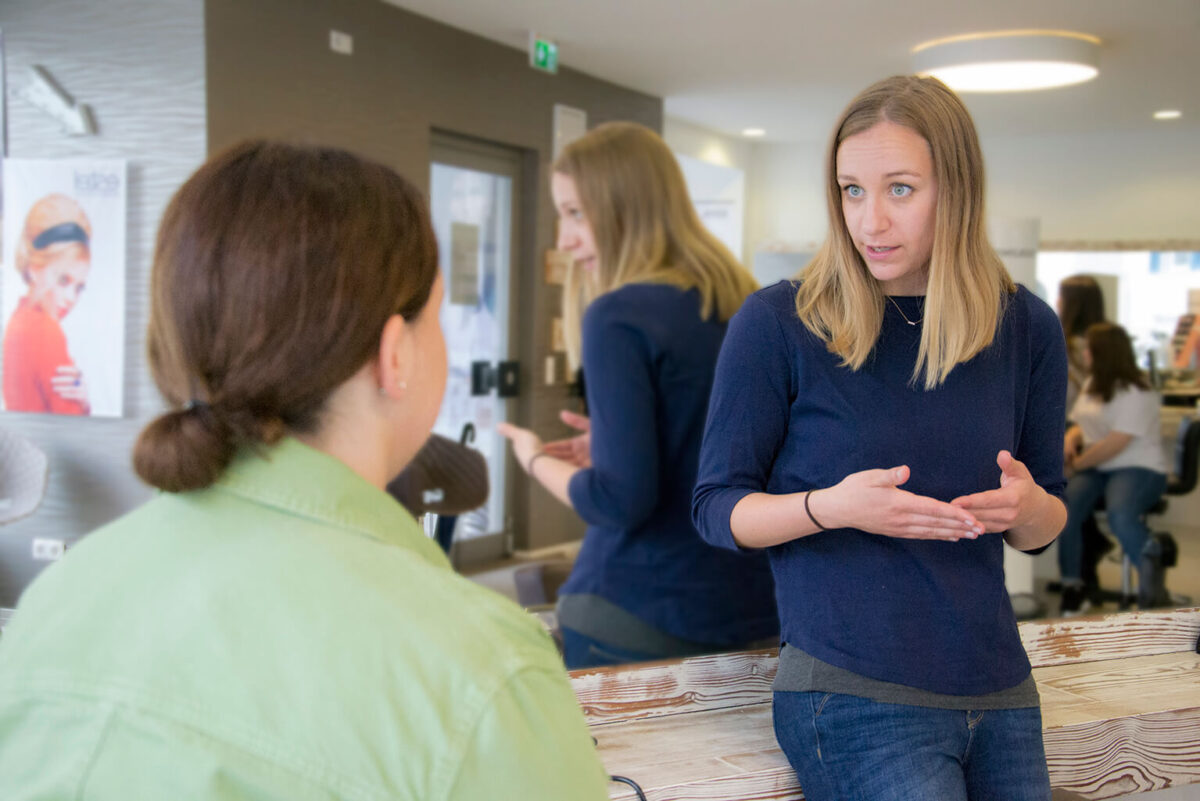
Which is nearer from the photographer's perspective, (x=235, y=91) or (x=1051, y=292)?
(x=235, y=91)

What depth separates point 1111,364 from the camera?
505 cm

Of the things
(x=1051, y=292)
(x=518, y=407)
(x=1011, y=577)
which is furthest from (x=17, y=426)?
(x=1051, y=292)

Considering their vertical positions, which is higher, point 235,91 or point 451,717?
point 235,91

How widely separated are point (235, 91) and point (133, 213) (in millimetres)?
667

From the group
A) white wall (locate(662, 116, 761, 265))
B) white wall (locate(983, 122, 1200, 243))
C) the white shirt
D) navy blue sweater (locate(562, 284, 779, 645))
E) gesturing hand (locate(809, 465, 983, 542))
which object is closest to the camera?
gesturing hand (locate(809, 465, 983, 542))

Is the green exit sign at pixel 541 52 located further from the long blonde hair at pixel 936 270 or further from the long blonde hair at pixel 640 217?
the long blonde hair at pixel 936 270

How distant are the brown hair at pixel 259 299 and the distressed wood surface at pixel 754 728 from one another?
81 centimetres

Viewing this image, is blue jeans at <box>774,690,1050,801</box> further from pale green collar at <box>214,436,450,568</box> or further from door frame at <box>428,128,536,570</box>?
door frame at <box>428,128,536,570</box>

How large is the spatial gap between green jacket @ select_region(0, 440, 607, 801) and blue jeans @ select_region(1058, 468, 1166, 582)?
4.99 meters

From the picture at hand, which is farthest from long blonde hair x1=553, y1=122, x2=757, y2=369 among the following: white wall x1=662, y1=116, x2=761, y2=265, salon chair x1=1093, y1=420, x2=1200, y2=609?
white wall x1=662, y1=116, x2=761, y2=265

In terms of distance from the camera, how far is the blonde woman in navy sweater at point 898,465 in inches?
46.0

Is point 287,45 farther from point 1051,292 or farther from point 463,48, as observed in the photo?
point 1051,292

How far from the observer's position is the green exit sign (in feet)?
19.6

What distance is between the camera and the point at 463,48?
5.97 m
